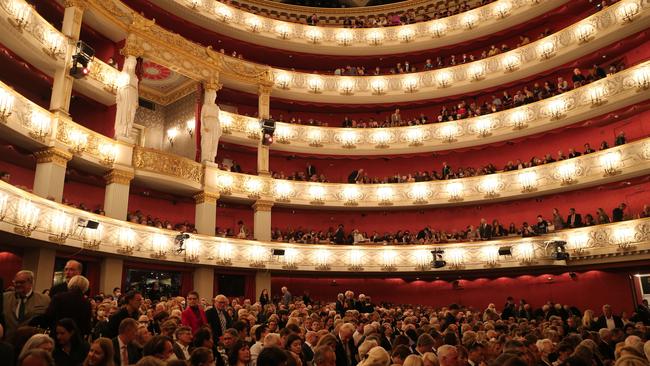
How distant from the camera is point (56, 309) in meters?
5.05

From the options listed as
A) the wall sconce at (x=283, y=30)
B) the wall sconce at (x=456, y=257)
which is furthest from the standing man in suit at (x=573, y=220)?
the wall sconce at (x=283, y=30)

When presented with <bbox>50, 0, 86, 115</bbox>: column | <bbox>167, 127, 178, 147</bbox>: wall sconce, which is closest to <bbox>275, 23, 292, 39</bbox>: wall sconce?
<bbox>167, 127, 178, 147</bbox>: wall sconce

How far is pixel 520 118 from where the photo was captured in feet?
71.6

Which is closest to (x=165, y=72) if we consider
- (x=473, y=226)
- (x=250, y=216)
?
(x=250, y=216)

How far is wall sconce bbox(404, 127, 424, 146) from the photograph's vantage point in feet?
78.9

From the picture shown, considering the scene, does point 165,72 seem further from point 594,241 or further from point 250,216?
point 594,241

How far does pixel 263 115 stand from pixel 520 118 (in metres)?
11.6

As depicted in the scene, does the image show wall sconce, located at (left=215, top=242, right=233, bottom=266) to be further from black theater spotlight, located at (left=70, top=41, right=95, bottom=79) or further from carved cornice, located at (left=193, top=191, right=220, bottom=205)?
black theater spotlight, located at (left=70, top=41, right=95, bottom=79)

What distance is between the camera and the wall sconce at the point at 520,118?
21625 mm

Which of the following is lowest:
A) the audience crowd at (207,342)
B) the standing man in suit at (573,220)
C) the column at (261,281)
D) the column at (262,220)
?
the audience crowd at (207,342)

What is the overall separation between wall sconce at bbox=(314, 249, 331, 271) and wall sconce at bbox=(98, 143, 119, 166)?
9.02 m

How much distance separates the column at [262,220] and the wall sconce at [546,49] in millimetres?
13667

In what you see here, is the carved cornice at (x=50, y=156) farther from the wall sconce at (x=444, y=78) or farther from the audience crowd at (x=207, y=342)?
the wall sconce at (x=444, y=78)

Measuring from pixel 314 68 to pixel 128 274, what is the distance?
15077 millimetres
